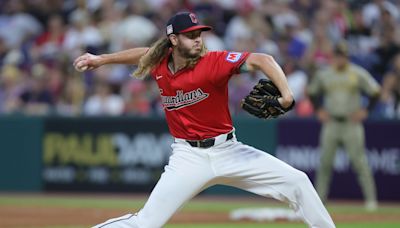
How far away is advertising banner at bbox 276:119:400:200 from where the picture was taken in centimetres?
1525

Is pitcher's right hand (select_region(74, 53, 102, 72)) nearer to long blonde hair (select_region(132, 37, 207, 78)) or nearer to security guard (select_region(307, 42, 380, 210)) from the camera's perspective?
long blonde hair (select_region(132, 37, 207, 78))

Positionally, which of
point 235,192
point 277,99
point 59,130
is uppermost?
point 277,99

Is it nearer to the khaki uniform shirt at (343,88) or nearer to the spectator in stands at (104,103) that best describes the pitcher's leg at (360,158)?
the khaki uniform shirt at (343,88)

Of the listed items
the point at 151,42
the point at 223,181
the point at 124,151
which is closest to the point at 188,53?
the point at 223,181

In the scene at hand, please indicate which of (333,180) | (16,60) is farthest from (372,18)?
(16,60)

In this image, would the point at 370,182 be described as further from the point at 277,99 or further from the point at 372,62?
the point at 277,99

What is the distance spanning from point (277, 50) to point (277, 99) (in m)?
10.5

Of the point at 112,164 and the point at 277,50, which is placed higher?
the point at 277,50

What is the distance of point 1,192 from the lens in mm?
17953

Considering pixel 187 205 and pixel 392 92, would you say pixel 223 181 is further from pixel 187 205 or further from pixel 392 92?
pixel 392 92

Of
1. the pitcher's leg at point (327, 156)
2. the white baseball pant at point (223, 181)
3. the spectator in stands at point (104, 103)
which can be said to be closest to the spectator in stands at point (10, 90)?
the spectator in stands at point (104, 103)

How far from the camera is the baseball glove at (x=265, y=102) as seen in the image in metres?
7.05

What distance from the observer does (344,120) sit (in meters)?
14.4

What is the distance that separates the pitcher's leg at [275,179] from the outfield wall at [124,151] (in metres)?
8.22
